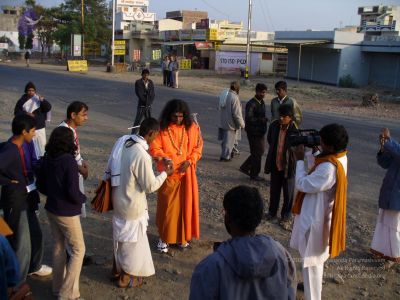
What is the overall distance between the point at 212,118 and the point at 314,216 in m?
11.5

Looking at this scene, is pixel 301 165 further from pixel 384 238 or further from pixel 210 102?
pixel 210 102

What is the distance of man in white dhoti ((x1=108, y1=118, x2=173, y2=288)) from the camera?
13.0 ft

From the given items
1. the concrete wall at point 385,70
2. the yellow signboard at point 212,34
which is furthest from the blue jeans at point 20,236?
the yellow signboard at point 212,34

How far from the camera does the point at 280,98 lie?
293 inches

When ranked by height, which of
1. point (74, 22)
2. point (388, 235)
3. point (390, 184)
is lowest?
point (388, 235)

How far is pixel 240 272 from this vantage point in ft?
6.53

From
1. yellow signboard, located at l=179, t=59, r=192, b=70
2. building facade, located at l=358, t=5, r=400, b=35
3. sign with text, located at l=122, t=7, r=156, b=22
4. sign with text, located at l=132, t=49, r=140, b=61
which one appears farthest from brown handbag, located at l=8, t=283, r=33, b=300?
sign with text, located at l=122, t=7, r=156, b=22

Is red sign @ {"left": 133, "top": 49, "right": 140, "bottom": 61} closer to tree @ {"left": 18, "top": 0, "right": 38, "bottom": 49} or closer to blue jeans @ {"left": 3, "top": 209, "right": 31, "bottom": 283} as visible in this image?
tree @ {"left": 18, "top": 0, "right": 38, "bottom": 49}

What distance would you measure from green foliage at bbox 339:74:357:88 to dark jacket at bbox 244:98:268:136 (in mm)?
26191

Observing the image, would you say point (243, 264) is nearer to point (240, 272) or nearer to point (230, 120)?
point (240, 272)

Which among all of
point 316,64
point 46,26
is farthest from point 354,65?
point 46,26

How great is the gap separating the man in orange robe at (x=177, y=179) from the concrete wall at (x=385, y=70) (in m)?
29.4

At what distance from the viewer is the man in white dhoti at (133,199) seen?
397 cm

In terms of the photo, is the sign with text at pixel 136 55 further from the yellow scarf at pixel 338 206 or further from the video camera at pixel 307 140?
the yellow scarf at pixel 338 206
